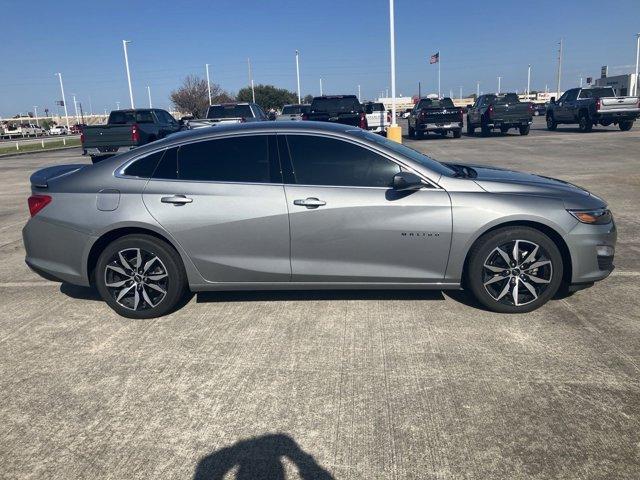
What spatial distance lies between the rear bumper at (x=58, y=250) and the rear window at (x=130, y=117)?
50.0 ft

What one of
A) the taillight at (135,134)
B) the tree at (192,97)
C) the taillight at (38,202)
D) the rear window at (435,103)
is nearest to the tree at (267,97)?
the tree at (192,97)

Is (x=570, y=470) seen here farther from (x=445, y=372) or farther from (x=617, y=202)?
(x=617, y=202)

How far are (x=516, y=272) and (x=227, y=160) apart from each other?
8.54ft

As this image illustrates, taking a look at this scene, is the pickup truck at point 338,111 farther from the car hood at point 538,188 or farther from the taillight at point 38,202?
the taillight at point 38,202

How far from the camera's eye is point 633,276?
5355 mm

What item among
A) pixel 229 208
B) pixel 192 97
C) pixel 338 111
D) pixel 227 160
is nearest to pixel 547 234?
pixel 229 208

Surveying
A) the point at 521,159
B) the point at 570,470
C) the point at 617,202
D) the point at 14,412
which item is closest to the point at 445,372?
the point at 570,470

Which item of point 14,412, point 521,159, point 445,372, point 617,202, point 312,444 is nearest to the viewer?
point 312,444

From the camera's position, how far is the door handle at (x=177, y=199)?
4.55m

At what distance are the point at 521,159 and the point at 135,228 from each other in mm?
13374

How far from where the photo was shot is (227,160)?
468 centimetres

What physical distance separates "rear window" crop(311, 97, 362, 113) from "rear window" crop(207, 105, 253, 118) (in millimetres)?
2527

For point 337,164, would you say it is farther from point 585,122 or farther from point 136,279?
point 585,122

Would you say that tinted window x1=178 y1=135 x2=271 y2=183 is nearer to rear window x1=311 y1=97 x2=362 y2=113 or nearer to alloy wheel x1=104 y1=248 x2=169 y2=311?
alloy wheel x1=104 y1=248 x2=169 y2=311
